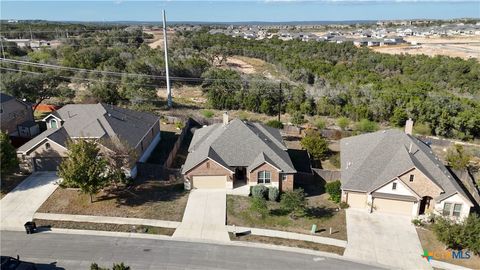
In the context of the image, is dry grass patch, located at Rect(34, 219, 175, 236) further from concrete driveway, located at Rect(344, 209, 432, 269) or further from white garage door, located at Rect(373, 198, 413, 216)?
white garage door, located at Rect(373, 198, 413, 216)

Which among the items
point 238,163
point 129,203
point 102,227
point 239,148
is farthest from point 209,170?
point 102,227

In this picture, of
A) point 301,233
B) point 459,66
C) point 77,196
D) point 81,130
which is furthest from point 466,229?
point 459,66

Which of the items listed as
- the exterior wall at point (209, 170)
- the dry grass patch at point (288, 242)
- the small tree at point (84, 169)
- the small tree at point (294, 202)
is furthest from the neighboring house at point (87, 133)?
the small tree at point (294, 202)

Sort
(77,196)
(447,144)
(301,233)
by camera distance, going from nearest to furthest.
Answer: (301,233)
(77,196)
(447,144)

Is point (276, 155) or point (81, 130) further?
point (81, 130)

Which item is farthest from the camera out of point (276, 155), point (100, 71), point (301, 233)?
point (100, 71)

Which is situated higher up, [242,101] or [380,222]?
[242,101]

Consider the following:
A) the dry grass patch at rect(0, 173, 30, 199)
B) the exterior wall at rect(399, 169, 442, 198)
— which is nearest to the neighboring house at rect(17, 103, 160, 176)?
the dry grass patch at rect(0, 173, 30, 199)

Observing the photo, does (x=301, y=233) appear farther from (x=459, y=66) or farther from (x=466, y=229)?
(x=459, y=66)
